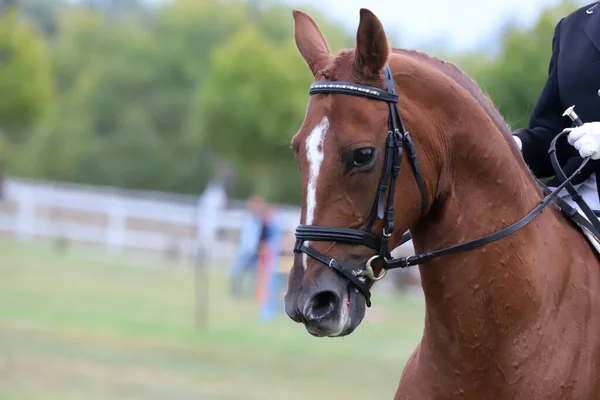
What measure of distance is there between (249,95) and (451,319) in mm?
24790

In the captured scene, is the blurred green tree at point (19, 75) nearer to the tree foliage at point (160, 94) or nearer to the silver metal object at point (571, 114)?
the tree foliage at point (160, 94)

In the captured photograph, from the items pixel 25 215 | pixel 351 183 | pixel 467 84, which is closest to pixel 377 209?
pixel 351 183

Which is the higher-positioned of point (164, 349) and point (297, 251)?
point (164, 349)

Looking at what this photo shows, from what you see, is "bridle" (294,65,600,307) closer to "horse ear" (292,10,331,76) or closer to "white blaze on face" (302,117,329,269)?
"white blaze on face" (302,117,329,269)

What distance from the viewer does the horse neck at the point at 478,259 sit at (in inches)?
131

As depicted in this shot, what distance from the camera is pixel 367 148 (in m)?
3.06

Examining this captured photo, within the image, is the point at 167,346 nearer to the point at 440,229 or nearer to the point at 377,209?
the point at 440,229

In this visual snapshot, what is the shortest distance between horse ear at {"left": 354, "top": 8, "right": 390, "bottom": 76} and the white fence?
58.6ft

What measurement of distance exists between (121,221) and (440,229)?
21445 mm

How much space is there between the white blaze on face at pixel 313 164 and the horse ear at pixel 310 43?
1.20ft

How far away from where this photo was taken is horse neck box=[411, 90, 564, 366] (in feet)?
10.9

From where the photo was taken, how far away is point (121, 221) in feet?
79.2

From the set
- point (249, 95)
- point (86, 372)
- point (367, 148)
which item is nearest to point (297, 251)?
point (367, 148)

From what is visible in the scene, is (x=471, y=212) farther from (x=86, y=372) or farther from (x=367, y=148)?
(x=86, y=372)
